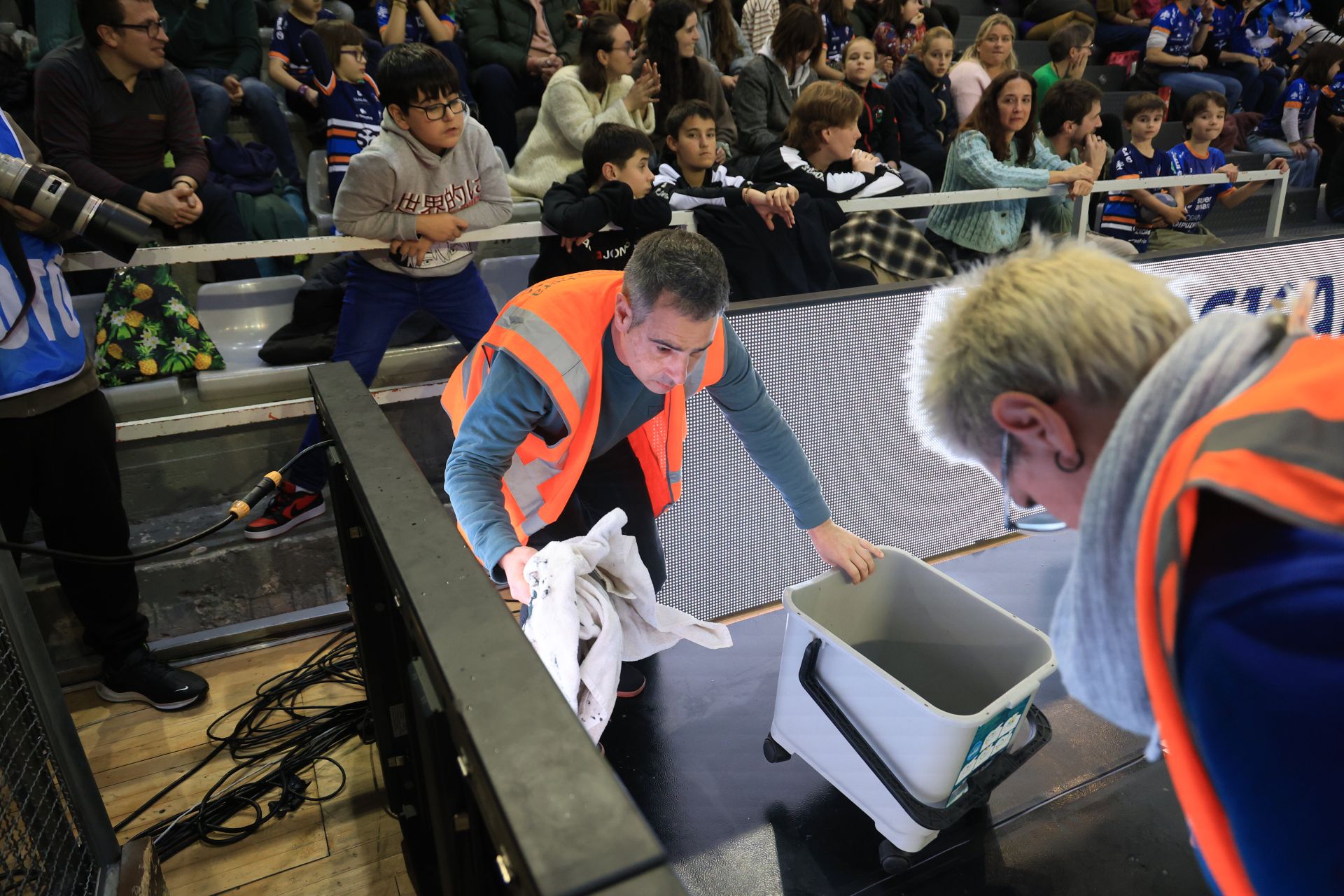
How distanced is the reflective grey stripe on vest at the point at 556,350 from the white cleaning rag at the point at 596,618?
303 mm

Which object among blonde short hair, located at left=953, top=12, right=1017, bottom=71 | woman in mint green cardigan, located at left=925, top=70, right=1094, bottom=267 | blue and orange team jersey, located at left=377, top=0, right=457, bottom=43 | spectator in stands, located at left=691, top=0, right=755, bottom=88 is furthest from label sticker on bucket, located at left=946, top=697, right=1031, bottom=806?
blue and orange team jersey, located at left=377, top=0, right=457, bottom=43

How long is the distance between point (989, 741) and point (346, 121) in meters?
3.07

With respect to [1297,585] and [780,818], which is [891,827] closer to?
[780,818]

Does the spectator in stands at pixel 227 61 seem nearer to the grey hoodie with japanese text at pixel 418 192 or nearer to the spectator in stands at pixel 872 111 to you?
the grey hoodie with japanese text at pixel 418 192

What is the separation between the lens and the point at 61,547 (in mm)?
1957

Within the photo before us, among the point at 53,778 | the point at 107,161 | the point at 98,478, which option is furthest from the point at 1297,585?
the point at 107,161

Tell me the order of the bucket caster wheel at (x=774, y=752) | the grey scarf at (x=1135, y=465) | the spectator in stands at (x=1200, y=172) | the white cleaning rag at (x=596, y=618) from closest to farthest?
1. the grey scarf at (x=1135, y=465)
2. the white cleaning rag at (x=596, y=618)
3. the bucket caster wheel at (x=774, y=752)
4. the spectator in stands at (x=1200, y=172)

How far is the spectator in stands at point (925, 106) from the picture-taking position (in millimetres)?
4266

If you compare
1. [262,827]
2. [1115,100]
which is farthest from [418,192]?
[1115,100]

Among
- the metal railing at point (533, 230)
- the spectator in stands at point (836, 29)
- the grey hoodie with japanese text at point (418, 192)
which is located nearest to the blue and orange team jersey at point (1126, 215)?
the metal railing at point (533, 230)

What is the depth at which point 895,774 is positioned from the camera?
136cm

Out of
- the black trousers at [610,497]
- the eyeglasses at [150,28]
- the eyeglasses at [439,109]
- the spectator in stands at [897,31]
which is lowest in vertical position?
the black trousers at [610,497]

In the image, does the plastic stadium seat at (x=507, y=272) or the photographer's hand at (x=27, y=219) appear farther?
the plastic stadium seat at (x=507, y=272)

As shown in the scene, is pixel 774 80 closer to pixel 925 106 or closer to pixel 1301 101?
pixel 925 106
